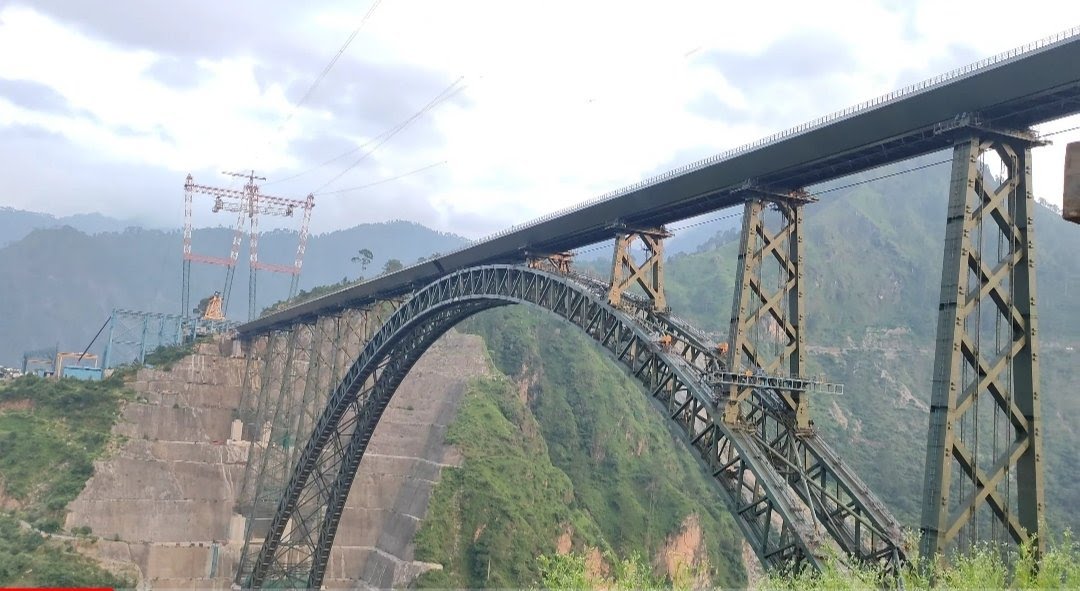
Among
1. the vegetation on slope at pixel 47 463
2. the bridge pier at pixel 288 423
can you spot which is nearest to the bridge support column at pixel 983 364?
the bridge pier at pixel 288 423

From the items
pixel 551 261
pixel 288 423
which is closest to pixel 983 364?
pixel 551 261

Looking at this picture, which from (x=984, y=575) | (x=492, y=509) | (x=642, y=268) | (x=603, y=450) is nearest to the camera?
(x=984, y=575)

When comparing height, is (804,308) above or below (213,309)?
below

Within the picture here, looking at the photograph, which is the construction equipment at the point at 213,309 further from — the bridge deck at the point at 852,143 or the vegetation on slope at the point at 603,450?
the bridge deck at the point at 852,143

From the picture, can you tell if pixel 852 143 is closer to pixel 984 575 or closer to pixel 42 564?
pixel 984 575

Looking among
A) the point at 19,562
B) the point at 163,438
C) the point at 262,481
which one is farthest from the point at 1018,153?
the point at 163,438

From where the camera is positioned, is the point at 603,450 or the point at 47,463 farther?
the point at 603,450

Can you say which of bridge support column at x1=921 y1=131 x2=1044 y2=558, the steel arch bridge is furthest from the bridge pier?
bridge support column at x1=921 y1=131 x2=1044 y2=558

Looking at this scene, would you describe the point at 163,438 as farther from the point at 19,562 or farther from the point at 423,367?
the point at 423,367
